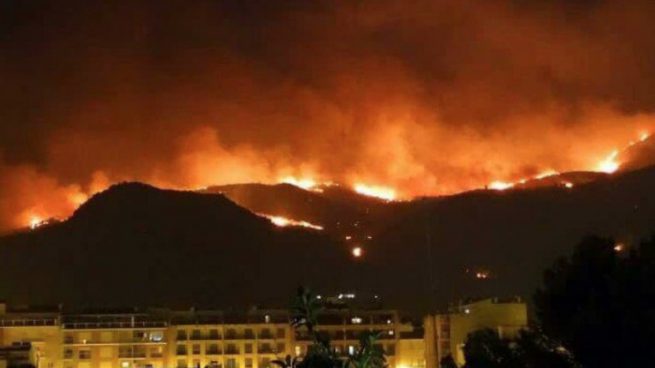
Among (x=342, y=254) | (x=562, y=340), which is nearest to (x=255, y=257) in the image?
(x=342, y=254)

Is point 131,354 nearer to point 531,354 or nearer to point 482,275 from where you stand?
point 531,354

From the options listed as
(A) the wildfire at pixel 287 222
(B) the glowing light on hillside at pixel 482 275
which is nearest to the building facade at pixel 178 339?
(B) the glowing light on hillside at pixel 482 275

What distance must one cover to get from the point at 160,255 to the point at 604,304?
3687 inches

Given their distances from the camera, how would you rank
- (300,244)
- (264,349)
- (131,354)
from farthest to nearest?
(300,244) < (264,349) < (131,354)

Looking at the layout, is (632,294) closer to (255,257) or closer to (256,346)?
(256,346)

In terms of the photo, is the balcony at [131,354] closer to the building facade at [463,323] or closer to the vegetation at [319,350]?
the building facade at [463,323]

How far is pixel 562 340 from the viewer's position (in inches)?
877

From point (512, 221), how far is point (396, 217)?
12.6m

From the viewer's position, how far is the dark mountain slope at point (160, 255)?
326ft

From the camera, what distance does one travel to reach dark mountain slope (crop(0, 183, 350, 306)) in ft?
326

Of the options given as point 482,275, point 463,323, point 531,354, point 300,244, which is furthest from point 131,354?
point 300,244

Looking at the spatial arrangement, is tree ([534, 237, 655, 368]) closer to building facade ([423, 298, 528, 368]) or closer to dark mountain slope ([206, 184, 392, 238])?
building facade ([423, 298, 528, 368])

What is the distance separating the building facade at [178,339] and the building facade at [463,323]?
6.89ft

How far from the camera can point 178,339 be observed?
65.4 m
